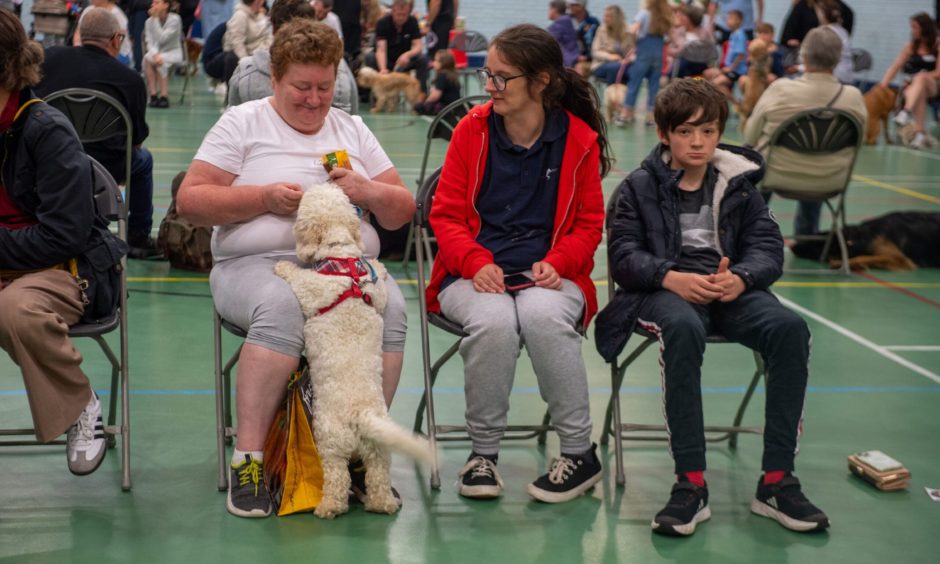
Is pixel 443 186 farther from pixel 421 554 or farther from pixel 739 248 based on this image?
pixel 421 554

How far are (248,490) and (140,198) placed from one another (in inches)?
132

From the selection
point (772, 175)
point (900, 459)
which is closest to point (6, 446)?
point (900, 459)

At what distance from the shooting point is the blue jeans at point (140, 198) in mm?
6289

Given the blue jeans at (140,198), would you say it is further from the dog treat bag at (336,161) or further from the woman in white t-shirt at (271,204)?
the dog treat bag at (336,161)

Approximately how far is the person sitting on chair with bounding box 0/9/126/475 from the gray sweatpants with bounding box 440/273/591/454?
1.15 m

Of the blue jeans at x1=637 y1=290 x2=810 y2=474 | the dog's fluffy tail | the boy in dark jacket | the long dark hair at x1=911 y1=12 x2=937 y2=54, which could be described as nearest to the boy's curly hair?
the boy in dark jacket

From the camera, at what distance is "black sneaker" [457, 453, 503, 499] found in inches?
142

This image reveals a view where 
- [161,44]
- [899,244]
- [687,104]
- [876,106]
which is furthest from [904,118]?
[687,104]

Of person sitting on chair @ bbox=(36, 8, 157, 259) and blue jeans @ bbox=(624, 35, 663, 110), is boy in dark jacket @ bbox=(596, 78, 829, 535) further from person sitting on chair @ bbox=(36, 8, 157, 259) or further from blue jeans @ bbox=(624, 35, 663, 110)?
blue jeans @ bbox=(624, 35, 663, 110)

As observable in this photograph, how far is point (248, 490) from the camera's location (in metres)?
3.45

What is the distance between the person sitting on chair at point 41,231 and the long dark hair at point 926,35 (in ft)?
41.0

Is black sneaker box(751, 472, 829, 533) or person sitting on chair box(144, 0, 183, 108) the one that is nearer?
black sneaker box(751, 472, 829, 533)

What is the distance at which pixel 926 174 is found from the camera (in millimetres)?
10984

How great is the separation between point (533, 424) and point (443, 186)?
1007mm
